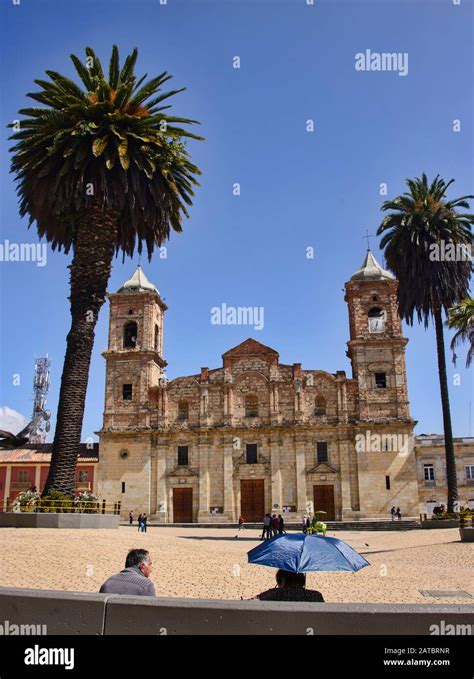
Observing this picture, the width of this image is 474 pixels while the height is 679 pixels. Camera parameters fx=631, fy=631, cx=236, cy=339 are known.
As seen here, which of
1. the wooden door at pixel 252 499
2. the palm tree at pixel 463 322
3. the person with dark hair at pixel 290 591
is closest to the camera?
the person with dark hair at pixel 290 591

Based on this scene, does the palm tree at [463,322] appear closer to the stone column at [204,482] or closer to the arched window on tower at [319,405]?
the arched window on tower at [319,405]

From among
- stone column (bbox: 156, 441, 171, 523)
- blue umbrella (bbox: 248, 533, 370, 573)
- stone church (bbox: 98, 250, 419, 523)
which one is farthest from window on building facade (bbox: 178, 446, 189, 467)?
blue umbrella (bbox: 248, 533, 370, 573)

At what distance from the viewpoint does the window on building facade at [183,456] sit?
1866 inches

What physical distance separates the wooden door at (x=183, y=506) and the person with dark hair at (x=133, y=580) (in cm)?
4138

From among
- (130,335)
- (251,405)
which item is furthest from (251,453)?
(130,335)

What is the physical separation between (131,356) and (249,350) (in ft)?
30.2

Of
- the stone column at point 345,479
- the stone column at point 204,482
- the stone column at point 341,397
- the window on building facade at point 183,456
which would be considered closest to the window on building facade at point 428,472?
the stone column at point 345,479

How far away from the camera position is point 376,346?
157 feet

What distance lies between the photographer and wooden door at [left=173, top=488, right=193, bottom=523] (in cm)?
4638

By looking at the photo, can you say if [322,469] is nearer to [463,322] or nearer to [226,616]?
[463,322]

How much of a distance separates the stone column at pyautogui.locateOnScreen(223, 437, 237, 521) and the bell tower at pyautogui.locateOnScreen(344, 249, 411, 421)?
10.1 m
